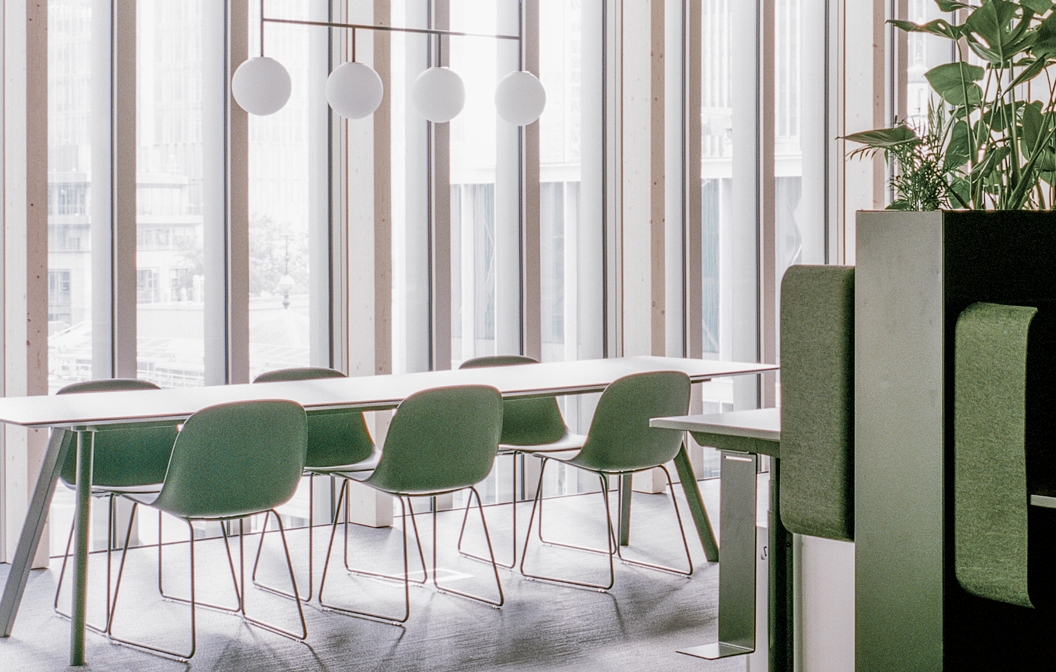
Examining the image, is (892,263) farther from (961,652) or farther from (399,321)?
(399,321)

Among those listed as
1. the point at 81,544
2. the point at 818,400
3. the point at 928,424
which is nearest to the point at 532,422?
the point at 81,544

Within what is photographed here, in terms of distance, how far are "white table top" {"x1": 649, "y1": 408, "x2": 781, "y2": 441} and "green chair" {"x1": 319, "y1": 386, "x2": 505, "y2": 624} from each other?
44.0 inches

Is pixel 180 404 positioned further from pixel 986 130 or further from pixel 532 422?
pixel 986 130

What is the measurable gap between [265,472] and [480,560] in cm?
146

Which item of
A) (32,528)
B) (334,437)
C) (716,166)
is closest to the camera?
(32,528)

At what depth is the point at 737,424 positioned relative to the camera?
2.86 metres

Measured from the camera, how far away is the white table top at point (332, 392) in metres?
3.68

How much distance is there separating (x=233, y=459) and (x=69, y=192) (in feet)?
6.88

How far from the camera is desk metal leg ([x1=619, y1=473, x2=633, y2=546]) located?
505cm

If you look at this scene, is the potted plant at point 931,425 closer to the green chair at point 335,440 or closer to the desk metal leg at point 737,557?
the desk metal leg at point 737,557

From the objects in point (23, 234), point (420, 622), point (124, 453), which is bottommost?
point (420, 622)

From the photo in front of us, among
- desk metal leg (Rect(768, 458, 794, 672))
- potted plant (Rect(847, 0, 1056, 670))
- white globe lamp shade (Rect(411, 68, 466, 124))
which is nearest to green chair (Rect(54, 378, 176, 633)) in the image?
white globe lamp shade (Rect(411, 68, 466, 124))

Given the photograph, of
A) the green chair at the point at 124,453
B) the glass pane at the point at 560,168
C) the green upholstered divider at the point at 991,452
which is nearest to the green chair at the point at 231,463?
the green chair at the point at 124,453

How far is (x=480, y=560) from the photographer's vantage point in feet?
16.2
